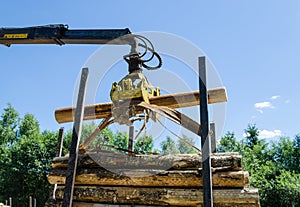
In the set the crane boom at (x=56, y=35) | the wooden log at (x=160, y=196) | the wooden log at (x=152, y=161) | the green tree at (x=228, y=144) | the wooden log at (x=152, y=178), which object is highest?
the green tree at (x=228, y=144)

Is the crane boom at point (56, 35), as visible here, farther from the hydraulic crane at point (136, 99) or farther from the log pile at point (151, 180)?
the log pile at point (151, 180)

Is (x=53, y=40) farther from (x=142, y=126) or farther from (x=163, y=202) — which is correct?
(x=163, y=202)

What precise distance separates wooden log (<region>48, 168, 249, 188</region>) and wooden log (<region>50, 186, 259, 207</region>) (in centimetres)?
6

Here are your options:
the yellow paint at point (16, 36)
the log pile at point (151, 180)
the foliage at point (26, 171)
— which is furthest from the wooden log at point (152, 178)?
the foliage at point (26, 171)

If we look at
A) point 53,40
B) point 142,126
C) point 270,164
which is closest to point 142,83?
point 142,126

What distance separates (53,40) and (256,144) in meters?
22.4

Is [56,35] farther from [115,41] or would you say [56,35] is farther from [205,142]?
[205,142]

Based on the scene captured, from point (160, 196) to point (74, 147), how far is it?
3.70ft

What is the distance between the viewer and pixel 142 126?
12.1ft

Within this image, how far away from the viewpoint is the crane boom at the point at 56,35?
482 cm

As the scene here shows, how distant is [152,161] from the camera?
3449mm

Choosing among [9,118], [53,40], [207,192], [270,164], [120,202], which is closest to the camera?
[207,192]

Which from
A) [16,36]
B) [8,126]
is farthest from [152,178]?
[8,126]

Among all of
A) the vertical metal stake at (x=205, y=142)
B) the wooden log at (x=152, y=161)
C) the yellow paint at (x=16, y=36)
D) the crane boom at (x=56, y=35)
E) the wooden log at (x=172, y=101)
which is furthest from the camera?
the yellow paint at (x=16, y=36)
